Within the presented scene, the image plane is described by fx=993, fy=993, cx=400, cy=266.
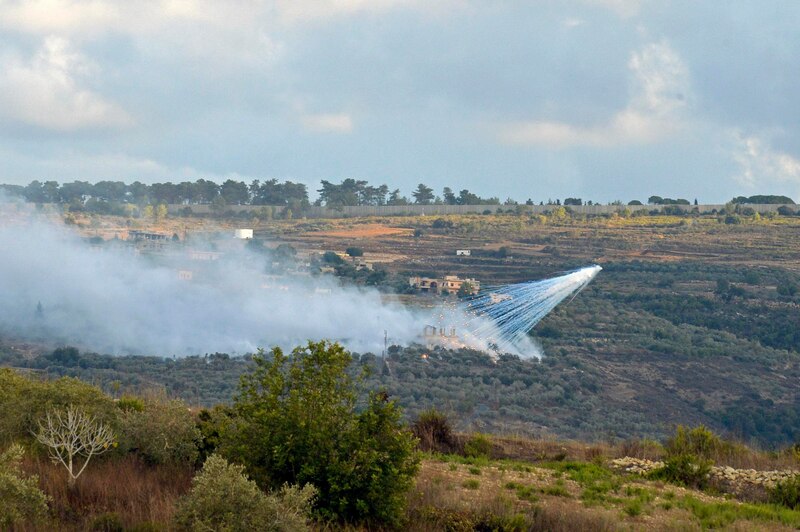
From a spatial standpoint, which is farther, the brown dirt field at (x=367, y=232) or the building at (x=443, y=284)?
the brown dirt field at (x=367, y=232)

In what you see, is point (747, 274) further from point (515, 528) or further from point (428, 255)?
point (515, 528)

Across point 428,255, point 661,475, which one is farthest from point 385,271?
point 661,475

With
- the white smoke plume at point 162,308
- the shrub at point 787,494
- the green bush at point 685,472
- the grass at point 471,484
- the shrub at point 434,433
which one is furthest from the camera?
the white smoke plume at point 162,308

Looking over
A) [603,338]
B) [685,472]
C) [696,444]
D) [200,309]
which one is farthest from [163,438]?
[603,338]

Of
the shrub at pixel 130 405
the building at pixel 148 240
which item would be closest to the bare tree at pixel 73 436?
the shrub at pixel 130 405

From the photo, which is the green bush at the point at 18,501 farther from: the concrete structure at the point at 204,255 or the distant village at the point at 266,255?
the concrete structure at the point at 204,255

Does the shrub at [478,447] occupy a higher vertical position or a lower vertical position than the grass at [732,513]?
lower

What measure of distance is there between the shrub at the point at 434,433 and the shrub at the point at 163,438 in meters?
5.67

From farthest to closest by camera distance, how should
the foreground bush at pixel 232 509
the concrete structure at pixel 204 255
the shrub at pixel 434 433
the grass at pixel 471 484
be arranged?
the concrete structure at pixel 204 255, the shrub at pixel 434 433, the grass at pixel 471 484, the foreground bush at pixel 232 509

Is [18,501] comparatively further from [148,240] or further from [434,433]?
[148,240]

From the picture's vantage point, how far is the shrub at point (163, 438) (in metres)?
13.5

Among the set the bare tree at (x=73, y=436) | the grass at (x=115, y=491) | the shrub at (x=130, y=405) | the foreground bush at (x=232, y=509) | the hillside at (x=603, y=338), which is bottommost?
the hillside at (x=603, y=338)

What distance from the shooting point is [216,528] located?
351 inches

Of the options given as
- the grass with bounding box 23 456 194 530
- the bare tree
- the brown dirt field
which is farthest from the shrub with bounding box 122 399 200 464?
the brown dirt field
